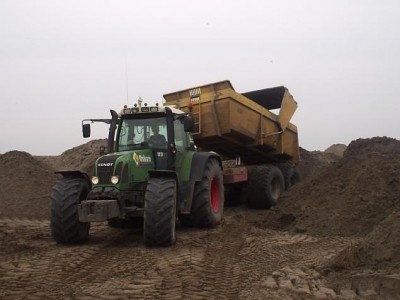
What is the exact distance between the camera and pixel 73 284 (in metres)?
5.60

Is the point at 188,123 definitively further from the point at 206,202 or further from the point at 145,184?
the point at 206,202

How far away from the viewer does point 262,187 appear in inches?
500

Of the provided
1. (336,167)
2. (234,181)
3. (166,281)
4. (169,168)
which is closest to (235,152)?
(234,181)

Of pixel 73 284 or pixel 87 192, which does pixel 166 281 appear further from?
pixel 87 192

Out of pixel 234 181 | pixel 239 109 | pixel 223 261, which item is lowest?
pixel 223 261

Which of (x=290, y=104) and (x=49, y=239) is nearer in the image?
(x=49, y=239)

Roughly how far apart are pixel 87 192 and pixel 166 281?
3235 millimetres

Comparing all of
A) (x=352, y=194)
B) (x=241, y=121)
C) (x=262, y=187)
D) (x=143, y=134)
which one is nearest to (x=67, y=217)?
(x=143, y=134)

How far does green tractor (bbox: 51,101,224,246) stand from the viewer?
24.7 ft

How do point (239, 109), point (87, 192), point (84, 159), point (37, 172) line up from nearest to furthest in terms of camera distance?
point (87, 192) < point (239, 109) < point (37, 172) < point (84, 159)

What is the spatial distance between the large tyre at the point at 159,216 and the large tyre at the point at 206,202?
159cm

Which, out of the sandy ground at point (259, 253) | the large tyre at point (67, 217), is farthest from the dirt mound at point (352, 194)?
the large tyre at point (67, 217)

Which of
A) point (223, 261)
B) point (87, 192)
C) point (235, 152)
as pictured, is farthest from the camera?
point (235, 152)

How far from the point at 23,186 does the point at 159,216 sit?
347 inches
